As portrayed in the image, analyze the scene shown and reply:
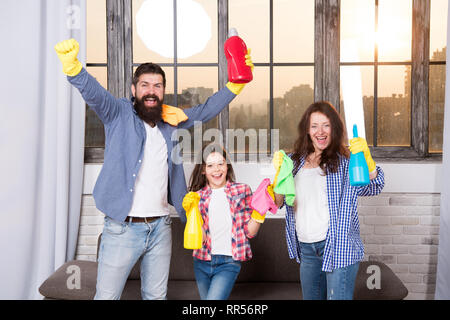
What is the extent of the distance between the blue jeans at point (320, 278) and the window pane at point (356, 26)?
4.56ft

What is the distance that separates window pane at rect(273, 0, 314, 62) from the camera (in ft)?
8.04

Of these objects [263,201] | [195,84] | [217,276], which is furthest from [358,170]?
[195,84]

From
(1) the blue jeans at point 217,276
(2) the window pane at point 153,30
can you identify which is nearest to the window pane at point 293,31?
(2) the window pane at point 153,30

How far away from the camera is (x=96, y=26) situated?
2.46 m

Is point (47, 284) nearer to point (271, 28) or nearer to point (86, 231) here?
point (86, 231)

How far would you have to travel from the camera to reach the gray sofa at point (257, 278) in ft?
6.20

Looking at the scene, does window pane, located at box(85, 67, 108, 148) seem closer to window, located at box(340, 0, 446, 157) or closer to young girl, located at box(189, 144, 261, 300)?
young girl, located at box(189, 144, 261, 300)

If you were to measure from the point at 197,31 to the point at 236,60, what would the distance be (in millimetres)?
842

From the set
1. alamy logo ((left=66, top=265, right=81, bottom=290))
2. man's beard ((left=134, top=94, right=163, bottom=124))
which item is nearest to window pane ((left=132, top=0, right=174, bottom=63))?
man's beard ((left=134, top=94, right=163, bottom=124))

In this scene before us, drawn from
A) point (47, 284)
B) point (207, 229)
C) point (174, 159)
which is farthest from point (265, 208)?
point (47, 284)

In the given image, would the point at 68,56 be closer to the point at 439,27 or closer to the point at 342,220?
the point at 342,220

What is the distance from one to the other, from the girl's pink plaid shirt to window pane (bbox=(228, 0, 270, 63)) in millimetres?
1042

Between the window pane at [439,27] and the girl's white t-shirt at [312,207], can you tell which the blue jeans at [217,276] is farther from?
the window pane at [439,27]

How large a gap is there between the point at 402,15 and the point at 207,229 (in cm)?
171
